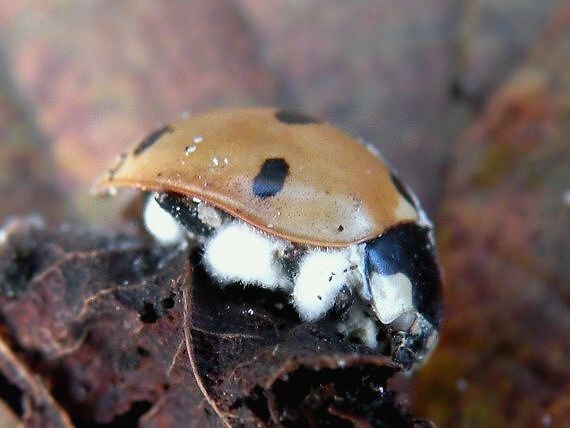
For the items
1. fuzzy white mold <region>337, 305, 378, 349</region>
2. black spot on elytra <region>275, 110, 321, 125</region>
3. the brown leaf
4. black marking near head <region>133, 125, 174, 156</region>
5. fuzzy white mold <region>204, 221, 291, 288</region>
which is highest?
black marking near head <region>133, 125, 174, 156</region>

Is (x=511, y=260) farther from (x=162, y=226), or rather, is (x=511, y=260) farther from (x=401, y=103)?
(x=162, y=226)

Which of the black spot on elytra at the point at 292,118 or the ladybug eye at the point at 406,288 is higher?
the black spot on elytra at the point at 292,118

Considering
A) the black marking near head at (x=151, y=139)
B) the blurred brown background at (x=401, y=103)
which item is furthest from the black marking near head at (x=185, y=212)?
the blurred brown background at (x=401, y=103)

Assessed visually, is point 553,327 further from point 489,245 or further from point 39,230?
point 39,230

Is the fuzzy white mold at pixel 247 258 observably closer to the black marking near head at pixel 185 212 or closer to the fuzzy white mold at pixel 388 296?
the black marking near head at pixel 185 212

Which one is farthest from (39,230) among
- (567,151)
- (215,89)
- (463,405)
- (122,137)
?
(567,151)

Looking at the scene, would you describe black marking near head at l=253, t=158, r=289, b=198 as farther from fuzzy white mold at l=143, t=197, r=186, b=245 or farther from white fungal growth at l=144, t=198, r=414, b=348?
fuzzy white mold at l=143, t=197, r=186, b=245

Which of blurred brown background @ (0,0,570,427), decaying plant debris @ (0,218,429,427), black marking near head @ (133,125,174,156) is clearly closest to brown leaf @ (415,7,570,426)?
blurred brown background @ (0,0,570,427)
